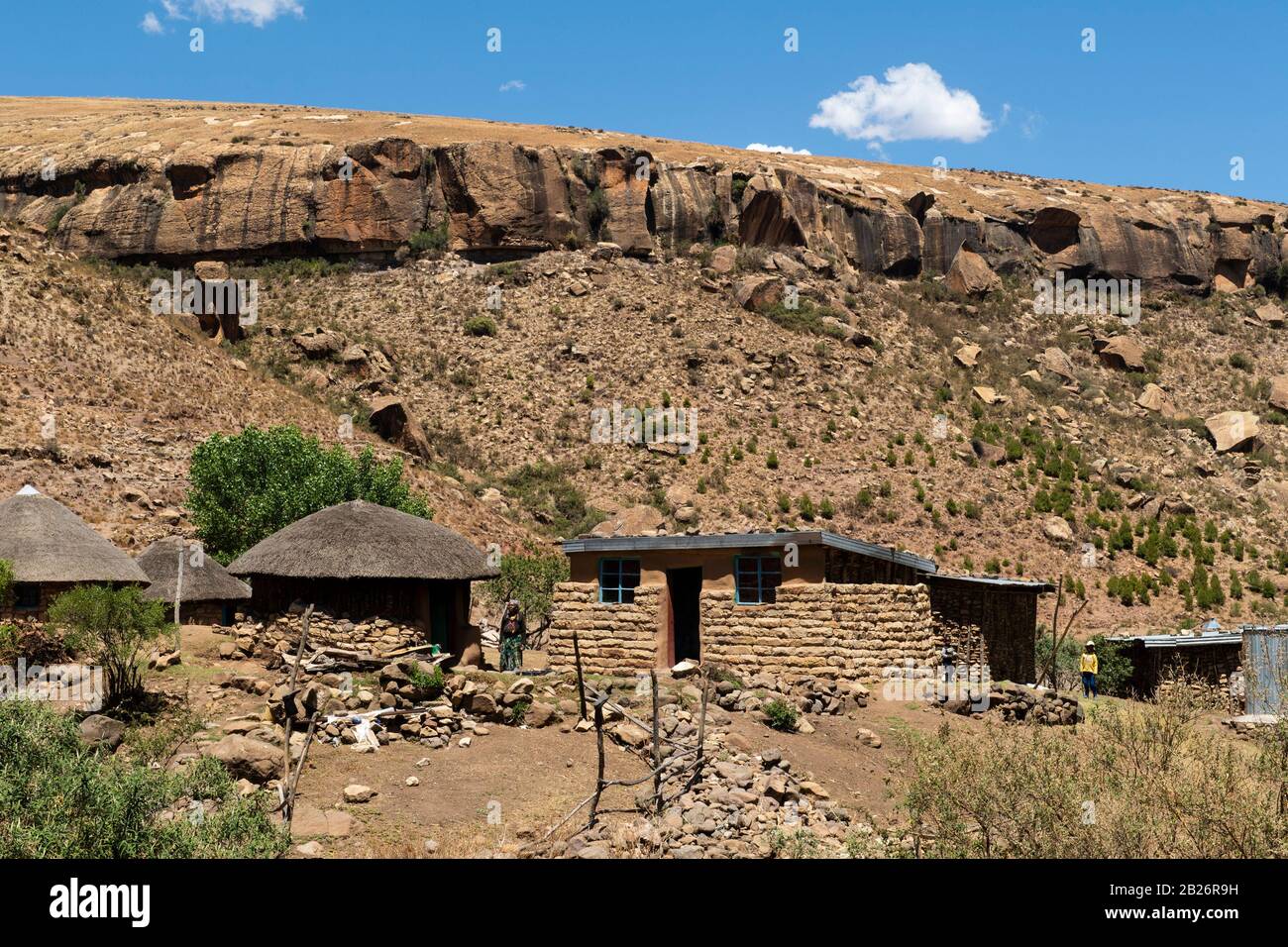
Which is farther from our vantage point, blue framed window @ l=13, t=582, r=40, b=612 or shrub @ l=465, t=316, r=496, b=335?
shrub @ l=465, t=316, r=496, b=335

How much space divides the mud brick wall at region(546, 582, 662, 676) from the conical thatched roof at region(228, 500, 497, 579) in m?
1.61

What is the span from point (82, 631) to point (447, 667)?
6.05m

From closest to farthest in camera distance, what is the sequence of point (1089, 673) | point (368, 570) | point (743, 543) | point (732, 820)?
point (732, 820)
point (368, 570)
point (743, 543)
point (1089, 673)

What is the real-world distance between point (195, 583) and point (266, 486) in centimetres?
724

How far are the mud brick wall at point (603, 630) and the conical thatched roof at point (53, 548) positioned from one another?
29.7ft

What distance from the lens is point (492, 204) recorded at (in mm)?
59531

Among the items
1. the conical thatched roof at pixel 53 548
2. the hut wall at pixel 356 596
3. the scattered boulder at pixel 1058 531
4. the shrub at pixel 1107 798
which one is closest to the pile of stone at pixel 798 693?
the hut wall at pixel 356 596

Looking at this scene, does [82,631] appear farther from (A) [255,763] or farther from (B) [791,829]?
(B) [791,829]

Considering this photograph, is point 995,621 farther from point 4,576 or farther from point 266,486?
point 266,486

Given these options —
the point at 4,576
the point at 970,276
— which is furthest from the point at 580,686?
the point at 970,276

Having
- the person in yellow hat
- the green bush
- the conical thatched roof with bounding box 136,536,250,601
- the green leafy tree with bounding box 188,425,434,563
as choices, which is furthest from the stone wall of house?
the person in yellow hat

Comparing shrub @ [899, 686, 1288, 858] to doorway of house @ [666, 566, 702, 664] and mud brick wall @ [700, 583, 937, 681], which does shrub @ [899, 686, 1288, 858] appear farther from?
doorway of house @ [666, 566, 702, 664]

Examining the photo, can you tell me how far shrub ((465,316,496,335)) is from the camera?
5494 cm

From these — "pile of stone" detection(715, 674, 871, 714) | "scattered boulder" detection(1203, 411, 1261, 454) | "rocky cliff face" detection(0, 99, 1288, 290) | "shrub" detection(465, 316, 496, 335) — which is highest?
"rocky cliff face" detection(0, 99, 1288, 290)
